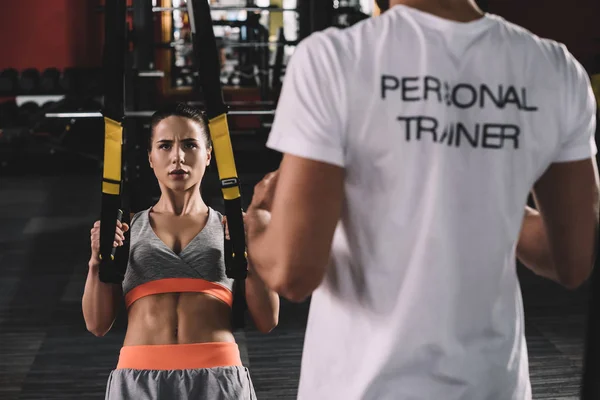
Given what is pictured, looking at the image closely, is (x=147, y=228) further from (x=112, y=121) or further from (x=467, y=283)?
(x=467, y=283)

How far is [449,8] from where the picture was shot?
87cm

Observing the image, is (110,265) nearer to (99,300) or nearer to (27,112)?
(99,300)

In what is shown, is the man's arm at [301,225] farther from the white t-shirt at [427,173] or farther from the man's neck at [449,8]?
the man's neck at [449,8]

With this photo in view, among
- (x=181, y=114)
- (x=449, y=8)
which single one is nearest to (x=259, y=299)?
(x=181, y=114)

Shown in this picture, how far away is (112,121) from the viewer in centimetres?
126

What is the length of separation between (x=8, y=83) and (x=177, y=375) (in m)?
7.54

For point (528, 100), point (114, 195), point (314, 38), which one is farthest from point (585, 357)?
point (114, 195)

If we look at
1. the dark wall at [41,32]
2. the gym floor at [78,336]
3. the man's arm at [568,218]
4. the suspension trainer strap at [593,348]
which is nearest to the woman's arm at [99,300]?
the man's arm at [568,218]

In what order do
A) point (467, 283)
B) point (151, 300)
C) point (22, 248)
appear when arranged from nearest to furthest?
1. point (467, 283)
2. point (151, 300)
3. point (22, 248)

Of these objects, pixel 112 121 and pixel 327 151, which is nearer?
pixel 327 151

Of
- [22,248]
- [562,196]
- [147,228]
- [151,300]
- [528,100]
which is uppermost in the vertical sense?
[528,100]

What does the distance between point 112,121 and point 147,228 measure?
0.55 metres

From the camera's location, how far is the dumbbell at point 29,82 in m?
8.52

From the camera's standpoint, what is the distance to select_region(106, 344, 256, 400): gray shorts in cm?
160
